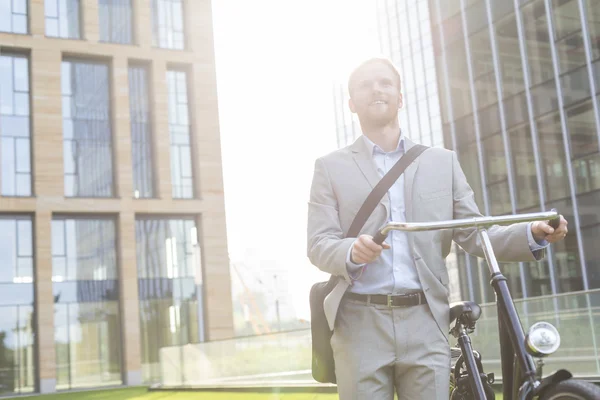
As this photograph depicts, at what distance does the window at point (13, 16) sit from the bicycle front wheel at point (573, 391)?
3502 centimetres

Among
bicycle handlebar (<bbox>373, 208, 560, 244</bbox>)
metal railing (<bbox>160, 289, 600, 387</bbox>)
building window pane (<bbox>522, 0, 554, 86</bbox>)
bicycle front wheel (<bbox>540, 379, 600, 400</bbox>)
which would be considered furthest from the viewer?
building window pane (<bbox>522, 0, 554, 86</bbox>)

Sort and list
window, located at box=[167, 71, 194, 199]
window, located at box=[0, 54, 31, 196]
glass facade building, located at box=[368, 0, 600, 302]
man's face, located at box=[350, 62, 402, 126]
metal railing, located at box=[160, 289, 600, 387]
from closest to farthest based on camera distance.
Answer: man's face, located at box=[350, 62, 402, 126], metal railing, located at box=[160, 289, 600, 387], glass facade building, located at box=[368, 0, 600, 302], window, located at box=[0, 54, 31, 196], window, located at box=[167, 71, 194, 199]

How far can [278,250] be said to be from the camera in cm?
9806

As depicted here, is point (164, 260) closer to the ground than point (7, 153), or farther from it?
closer to the ground

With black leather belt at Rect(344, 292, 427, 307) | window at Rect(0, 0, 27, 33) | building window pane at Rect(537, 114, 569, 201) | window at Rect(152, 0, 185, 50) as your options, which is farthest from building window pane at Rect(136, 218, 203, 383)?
black leather belt at Rect(344, 292, 427, 307)

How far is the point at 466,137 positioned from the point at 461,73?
2.49 m

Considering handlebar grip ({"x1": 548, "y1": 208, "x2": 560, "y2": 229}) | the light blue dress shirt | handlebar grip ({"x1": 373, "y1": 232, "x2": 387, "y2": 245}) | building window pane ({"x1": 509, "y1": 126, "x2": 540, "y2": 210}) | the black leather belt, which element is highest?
building window pane ({"x1": 509, "y1": 126, "x2": 540, "y2": 210})

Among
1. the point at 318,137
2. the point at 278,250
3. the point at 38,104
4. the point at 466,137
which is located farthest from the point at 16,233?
the point at 278,250

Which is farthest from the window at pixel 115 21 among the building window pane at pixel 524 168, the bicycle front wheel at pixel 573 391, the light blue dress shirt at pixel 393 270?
the bicycle front wheel at pixel 573 391

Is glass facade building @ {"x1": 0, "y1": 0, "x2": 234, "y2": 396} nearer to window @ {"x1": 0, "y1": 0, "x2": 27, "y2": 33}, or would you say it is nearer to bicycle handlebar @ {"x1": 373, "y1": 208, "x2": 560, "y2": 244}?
window @ {"x1": 0, "y1": 0, "x2": 27, "y2": 33}

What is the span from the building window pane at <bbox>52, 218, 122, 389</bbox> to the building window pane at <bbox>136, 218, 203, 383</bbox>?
1167 millimetres

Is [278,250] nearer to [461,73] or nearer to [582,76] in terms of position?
[461,73]

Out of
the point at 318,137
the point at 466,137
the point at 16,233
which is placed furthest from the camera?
the point at 318,137

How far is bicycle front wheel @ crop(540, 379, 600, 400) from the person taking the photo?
8.21ft
